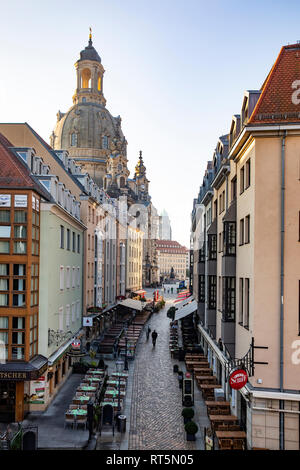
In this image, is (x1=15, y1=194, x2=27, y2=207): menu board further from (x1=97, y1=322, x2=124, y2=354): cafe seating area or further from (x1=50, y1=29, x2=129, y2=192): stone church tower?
(x1=50, y1=29, x2=129, y2=192): stone church tower

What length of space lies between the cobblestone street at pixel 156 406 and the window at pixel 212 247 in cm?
887

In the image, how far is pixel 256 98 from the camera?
19.8 meters

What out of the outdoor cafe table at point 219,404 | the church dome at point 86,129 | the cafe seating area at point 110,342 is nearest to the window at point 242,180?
the outdoor cafe table at point 219,404

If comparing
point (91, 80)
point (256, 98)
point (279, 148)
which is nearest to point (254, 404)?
A: point (279, 148)

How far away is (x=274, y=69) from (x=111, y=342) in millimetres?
30886

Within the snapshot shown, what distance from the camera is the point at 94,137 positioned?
10994cm

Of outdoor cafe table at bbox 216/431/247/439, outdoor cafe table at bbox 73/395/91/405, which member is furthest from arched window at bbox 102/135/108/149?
outdoor cafe table at bbox 216/431/247/439

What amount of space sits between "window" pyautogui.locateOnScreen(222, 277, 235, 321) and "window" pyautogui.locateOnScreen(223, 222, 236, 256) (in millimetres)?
1443

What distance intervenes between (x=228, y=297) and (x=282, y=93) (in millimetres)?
10048

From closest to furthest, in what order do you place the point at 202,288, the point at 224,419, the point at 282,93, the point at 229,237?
1. the point at 282,93
2. the point at 224,419
3. the point at 229,237
4. the point at 202,288

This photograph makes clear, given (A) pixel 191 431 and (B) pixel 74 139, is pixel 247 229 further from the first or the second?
(B) pixel 74 139

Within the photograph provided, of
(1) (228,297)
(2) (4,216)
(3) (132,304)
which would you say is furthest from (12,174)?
(3) (132,304)

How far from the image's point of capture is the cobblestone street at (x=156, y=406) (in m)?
21.1
